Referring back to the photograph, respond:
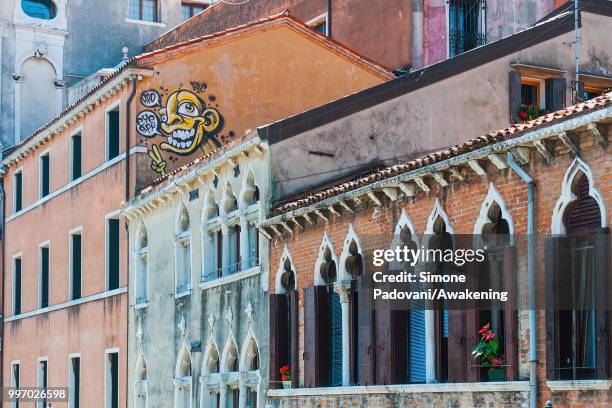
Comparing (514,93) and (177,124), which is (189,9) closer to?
(177,124)

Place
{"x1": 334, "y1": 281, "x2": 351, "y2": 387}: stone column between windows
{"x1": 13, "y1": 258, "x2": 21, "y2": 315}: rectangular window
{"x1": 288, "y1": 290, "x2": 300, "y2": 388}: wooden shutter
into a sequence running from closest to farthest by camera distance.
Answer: {"x1": 334, "y1": 281, "x2": 351, "y2": 387}: stone column between windows, {"x1": 288, "y1": 290, "x2": 300, "y2": 388}: wooden shutter, {"x1": 13, "y1": 258, "x2": 21, "y2": 315}: rectangular window

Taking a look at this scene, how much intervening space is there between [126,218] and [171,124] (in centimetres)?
231

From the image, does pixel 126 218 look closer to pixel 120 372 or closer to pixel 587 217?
pixel 120 372

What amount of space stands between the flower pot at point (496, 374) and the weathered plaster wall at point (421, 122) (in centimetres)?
608

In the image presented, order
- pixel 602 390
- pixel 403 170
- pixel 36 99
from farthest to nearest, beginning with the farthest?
Answer: pixel 36 99
pixel 403 170
pixel 602 390

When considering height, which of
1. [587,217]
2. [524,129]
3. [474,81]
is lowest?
[587,217]

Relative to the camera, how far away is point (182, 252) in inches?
1078

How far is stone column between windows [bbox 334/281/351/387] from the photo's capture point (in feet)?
66.1

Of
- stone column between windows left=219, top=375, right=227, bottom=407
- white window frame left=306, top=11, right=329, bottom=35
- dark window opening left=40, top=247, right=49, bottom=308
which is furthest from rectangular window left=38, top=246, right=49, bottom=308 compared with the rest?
stone column between windows left=219, top=375, right=227, bottom=407

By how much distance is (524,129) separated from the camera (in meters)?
16.0

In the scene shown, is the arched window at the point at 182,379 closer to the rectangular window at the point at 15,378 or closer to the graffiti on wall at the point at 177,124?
the graffiti on wall at the point at 177,124

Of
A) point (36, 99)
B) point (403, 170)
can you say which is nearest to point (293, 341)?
point (403, 170)

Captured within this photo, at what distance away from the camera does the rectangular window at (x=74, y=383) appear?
109 feet

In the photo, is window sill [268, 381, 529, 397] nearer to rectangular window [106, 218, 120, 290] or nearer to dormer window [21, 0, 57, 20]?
rectangular window [106, 218, 120, 290]
